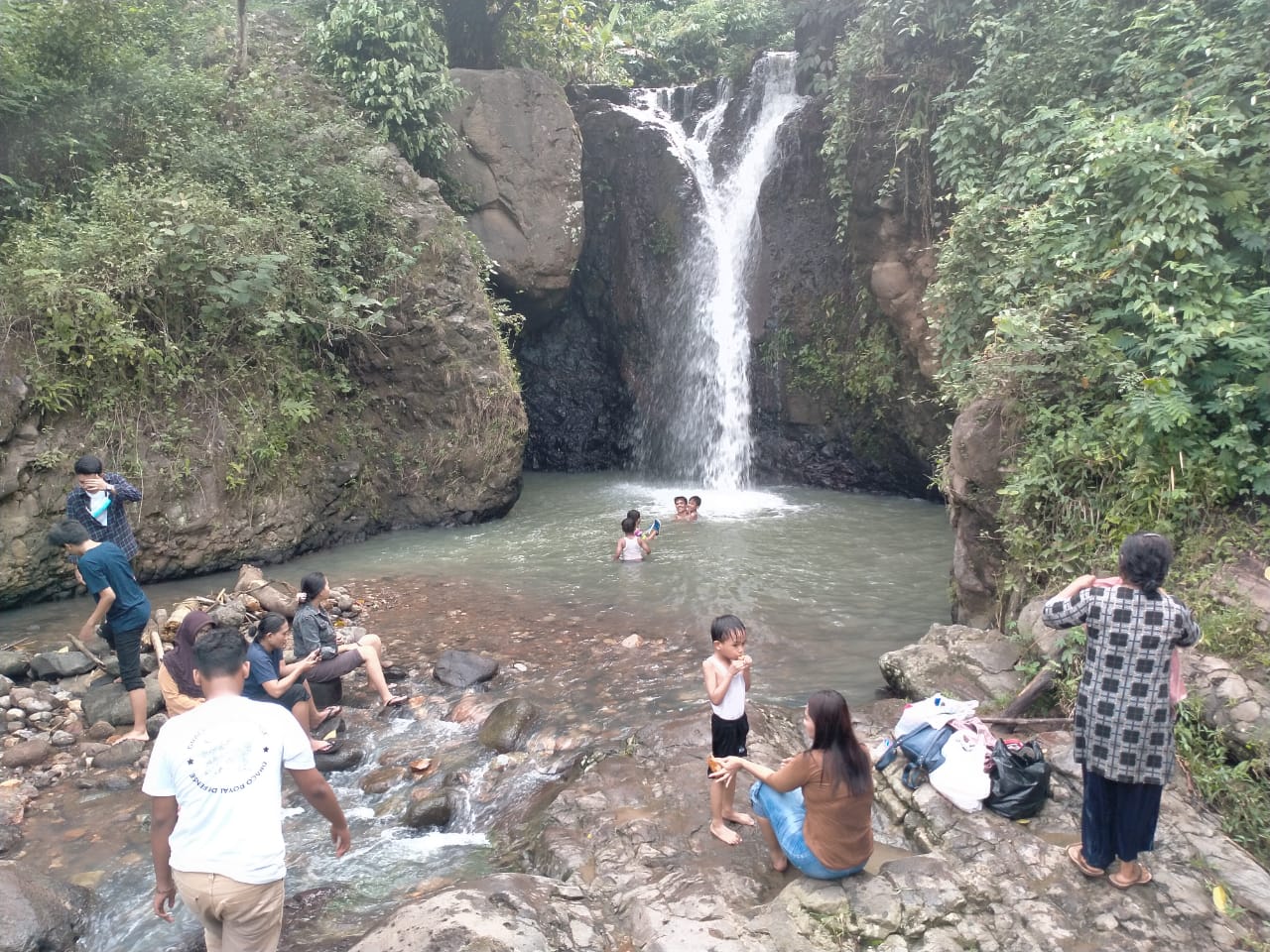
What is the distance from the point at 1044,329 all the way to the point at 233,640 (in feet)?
20.1

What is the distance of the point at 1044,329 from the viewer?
664 cm

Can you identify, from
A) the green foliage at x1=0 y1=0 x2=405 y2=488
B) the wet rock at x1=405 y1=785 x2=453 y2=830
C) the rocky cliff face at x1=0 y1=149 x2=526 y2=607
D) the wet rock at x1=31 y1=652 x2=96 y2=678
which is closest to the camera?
the wet rock at x1=405 y1=785 x2=453 y2=830

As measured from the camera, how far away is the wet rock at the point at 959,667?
5848 millimetres

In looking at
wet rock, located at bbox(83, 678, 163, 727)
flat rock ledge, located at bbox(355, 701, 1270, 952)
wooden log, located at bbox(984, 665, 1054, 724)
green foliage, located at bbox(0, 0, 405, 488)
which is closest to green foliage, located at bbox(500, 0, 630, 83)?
green foliage, located at bbox(0, 0, 405, 488)

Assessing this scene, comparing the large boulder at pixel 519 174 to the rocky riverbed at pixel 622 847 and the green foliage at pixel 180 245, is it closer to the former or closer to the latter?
the green foliage at pixel 180 245

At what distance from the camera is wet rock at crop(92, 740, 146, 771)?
220 inches

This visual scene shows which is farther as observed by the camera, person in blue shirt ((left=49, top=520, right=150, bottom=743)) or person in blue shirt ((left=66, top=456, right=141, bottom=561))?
person in blue shirt ((left=66, top=456, right=141, bottom=561))

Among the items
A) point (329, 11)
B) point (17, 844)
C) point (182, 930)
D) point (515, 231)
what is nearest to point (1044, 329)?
point (182, 930)

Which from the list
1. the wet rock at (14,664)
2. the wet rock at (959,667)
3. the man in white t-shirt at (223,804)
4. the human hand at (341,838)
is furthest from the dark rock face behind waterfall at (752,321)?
the man in white t-shirt at (223,804)

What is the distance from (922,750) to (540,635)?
419 centimetres

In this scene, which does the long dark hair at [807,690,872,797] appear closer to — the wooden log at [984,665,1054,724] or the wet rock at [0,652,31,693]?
the wooden log at [984,665,1054,724]

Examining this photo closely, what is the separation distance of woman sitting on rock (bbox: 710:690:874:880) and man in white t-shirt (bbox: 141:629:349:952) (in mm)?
2141

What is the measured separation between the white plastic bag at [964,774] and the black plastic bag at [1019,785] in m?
0.05

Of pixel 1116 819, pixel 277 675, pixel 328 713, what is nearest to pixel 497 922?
pixel 277 675
